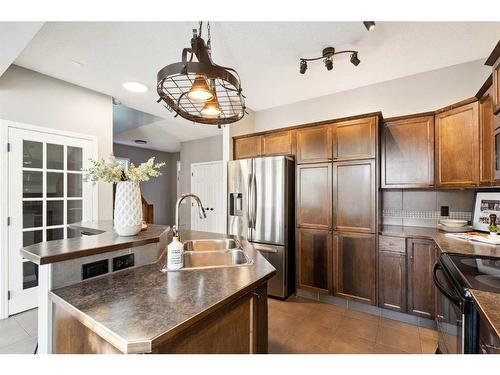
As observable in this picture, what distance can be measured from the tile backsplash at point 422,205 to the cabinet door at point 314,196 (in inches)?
31.9

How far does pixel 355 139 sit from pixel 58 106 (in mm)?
3524

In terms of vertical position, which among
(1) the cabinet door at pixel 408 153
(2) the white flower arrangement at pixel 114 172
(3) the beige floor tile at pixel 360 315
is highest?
(1) the cabinet door at pixel 408 153

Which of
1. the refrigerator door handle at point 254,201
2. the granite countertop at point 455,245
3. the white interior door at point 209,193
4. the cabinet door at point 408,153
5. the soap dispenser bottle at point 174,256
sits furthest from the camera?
the white interior door at point 209,193

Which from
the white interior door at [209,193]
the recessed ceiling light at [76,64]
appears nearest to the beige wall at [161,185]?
the white interior door at [209,193]

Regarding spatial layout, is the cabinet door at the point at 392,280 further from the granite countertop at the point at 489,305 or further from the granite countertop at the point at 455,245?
the granite countertop at the point at 489,305

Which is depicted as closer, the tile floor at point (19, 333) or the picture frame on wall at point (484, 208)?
the tile floor at point (19, 333)

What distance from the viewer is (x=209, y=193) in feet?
16.4

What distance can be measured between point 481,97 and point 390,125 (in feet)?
2.58

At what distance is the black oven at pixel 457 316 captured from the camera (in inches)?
42.7

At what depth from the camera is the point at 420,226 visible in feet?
9.09

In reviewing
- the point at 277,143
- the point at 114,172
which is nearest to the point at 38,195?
the point at 114,172
